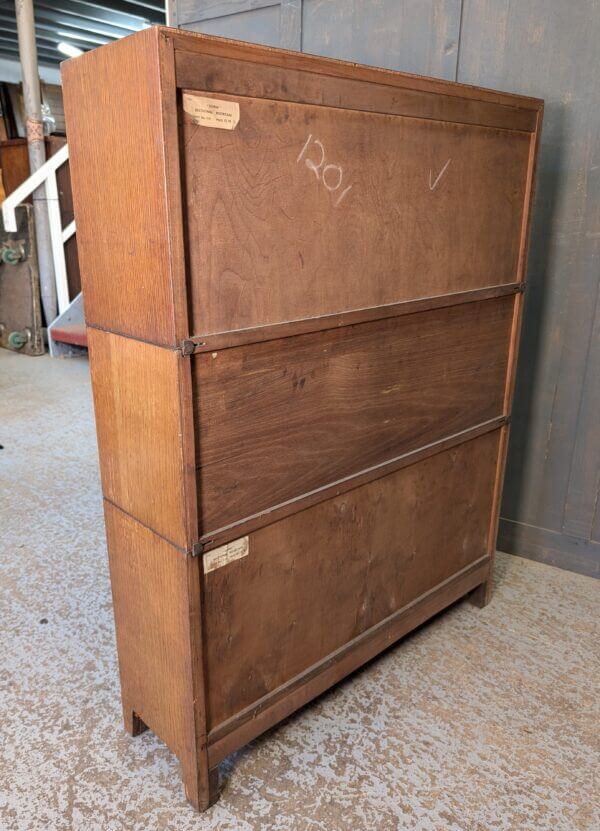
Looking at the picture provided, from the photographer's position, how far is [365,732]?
5.26 feet

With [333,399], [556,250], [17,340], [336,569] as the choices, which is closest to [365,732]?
[336,569]

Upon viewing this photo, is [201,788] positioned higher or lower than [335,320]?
lower

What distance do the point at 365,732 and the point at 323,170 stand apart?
130cm

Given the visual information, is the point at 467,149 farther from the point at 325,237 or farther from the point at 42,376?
the point at 42,376

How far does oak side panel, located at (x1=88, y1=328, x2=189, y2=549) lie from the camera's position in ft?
3.82

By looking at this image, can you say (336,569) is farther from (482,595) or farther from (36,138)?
(36,138)

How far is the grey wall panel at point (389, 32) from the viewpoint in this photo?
82.4 inches

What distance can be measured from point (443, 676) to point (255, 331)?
45.5 inches

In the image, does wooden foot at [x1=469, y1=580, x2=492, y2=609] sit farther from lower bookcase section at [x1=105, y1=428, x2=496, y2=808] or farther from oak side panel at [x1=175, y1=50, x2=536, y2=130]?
oak side panel at [x1=175, y1=50, x2=536, y2=130]

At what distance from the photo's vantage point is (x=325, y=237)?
1302 mm

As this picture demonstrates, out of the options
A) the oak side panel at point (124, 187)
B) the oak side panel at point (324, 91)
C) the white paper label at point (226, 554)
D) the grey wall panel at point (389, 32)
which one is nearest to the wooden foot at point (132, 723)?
the white paper label at point (226, 554)

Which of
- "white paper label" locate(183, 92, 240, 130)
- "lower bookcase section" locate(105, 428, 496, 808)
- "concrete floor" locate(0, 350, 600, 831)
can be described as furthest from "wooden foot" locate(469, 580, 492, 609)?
"white paper label" locate(183, 92, 240, 130)

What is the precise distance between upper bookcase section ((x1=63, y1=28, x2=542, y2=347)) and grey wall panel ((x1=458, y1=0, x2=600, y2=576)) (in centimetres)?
59

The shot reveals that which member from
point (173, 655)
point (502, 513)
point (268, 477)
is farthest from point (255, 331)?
point (502, 513)
